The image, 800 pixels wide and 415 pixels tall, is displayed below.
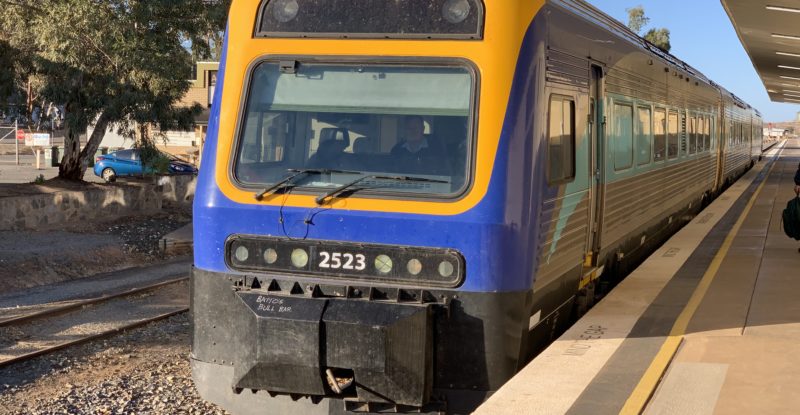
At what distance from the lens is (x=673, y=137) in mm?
13711

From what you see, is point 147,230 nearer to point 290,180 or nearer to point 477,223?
point 290,180

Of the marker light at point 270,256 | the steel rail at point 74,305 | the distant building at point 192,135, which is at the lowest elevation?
the steel rail at point 74,305

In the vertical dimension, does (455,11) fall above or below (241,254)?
above

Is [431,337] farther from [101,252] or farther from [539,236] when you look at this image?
[101,252]

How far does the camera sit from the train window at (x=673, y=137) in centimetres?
1326

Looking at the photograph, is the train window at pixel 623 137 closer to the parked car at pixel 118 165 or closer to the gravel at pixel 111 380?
the gravel at pixel 111 380

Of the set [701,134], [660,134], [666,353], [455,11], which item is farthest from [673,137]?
[455,11]

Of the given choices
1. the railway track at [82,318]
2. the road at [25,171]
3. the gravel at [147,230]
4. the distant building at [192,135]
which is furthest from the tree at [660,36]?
the railway track at [82,318]

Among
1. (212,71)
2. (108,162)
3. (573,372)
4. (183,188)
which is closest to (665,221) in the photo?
(573,372)

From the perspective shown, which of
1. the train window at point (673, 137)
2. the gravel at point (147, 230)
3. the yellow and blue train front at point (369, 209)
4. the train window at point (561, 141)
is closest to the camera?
the yellow and blue train front at point (369, 209)

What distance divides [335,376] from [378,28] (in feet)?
7.38

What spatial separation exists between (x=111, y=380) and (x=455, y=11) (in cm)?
573

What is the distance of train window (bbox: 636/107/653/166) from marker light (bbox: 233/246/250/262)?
569 cm

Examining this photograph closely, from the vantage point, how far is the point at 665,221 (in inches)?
553
